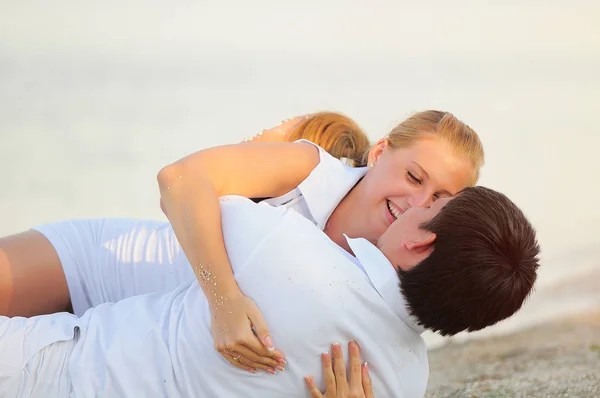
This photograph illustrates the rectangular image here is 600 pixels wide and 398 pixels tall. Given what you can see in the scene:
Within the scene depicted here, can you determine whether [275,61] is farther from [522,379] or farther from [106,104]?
[522,379]

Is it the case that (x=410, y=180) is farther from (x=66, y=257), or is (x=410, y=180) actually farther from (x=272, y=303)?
(x=66, y=257)

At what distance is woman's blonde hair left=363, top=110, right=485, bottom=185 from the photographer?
2971 millimetres

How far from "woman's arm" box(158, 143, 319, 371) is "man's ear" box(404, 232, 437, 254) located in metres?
0.41

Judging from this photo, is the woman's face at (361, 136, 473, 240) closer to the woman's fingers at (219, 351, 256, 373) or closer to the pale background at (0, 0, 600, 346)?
the woman's fingers at (219, 351, 256, 373)

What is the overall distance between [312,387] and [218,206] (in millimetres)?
547

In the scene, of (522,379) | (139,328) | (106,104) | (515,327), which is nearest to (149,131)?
(106,104)

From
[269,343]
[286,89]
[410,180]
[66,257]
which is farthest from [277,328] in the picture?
[286,89]

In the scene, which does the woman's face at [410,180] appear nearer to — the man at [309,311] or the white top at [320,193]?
the white top at [320,193]

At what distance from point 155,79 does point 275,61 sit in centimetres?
104

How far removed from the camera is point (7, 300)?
274 centimetres

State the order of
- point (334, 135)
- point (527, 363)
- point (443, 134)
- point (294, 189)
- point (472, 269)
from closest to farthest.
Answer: point (472, 269) → point (294, 189) → point (443, 134) → point (334, 135) → point (527, 363)

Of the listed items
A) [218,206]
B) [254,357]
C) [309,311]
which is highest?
[218,206]

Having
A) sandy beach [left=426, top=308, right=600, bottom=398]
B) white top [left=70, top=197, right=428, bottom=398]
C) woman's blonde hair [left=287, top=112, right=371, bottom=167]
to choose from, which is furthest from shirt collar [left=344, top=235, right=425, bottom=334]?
sandy beach [left=426, top=308, right=600, bottom=398]

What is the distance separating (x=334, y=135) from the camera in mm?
3404
